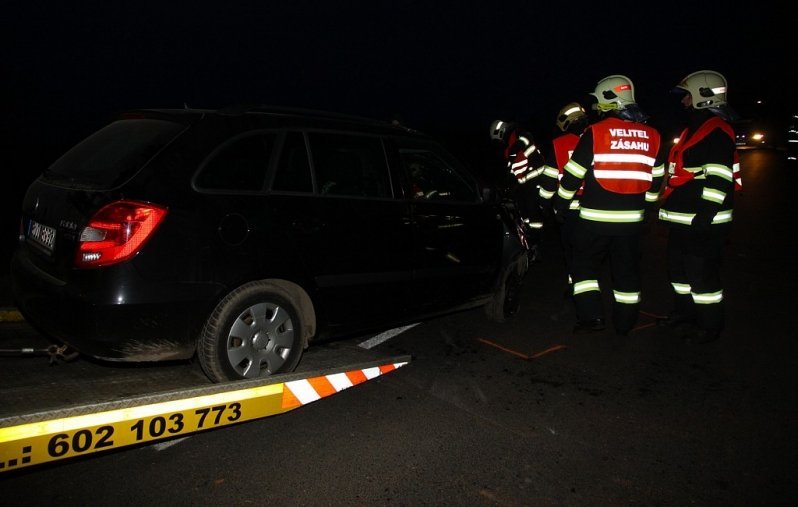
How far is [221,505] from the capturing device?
2568 mm

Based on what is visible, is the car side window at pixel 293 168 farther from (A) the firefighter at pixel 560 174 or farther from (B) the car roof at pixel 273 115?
(A) the firefighter at pixel 560 174

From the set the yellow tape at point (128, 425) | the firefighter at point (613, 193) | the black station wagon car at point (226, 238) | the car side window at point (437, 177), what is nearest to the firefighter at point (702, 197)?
the firefighter at point (613, 193)

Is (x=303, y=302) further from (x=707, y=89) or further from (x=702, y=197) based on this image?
(x=707, y=89)

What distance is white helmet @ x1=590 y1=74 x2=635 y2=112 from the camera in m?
4.79

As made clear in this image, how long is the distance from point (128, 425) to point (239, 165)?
1.48m

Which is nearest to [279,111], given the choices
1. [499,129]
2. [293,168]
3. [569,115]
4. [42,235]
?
[293,168]

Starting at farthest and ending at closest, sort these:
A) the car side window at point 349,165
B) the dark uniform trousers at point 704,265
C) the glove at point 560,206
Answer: the glove at point 560,206 < the dark uniform trousers at point 704,265 < the car side window at point 349,165

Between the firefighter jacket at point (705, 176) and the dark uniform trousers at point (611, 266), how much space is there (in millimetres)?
462

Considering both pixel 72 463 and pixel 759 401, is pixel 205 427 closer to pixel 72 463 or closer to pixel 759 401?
pixel 72 463

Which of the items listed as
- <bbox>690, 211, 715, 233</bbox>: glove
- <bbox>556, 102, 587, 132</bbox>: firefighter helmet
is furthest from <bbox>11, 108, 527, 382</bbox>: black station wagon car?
<bbox>556, 102, 587, 132</bbox>: firefighter helmet

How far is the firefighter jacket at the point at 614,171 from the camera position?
4641 mm

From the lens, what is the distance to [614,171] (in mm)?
4660

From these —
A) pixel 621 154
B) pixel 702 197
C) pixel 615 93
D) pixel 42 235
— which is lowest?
pixel 42 235

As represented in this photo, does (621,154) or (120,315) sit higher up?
(621,154)
